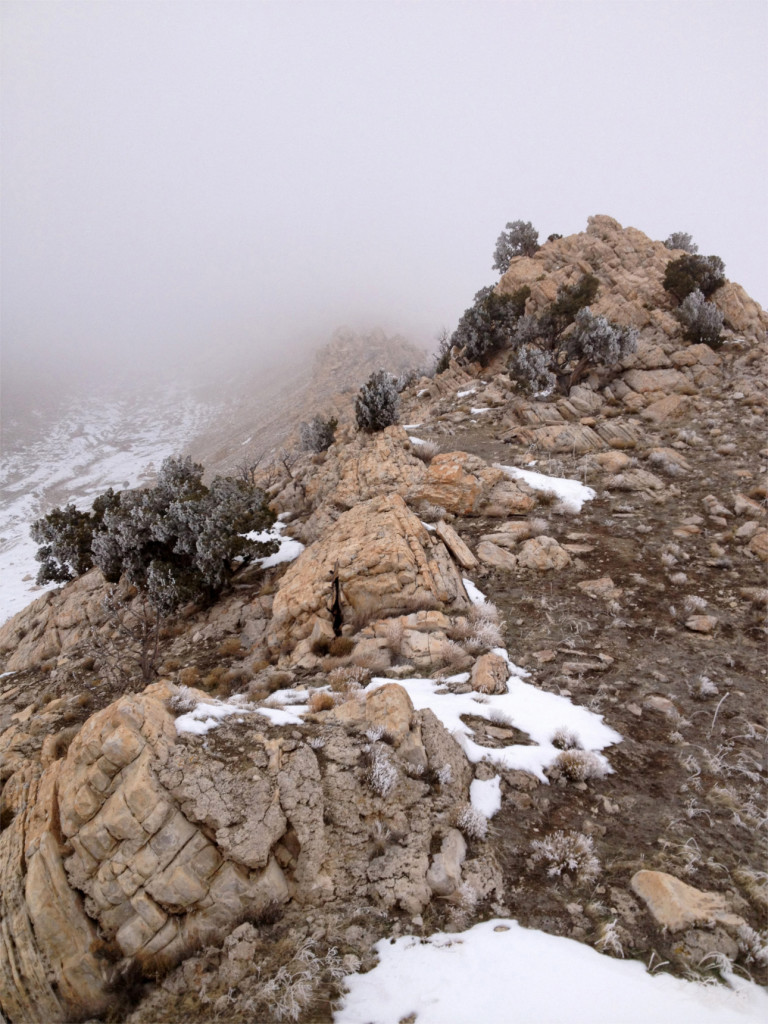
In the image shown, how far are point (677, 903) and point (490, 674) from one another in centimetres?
393


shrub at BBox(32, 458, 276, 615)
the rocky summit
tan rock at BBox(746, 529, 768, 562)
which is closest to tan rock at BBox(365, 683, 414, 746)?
the rocky summit

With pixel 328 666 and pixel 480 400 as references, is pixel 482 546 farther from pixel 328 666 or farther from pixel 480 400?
pixel 480 400

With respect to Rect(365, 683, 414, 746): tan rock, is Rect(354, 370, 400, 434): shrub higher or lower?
higher

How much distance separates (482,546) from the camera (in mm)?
12195

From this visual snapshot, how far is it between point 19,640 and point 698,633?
824 inches

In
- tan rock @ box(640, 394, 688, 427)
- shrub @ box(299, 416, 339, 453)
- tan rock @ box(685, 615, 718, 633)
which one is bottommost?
tan rock @ box(685, 615, 718, 633)

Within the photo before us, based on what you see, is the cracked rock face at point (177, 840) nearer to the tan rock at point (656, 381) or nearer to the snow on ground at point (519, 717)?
the snow on ground at point (519, 717)

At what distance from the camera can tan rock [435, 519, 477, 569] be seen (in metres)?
11.6

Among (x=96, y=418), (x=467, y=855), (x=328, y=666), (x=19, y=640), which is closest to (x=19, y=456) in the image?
(x=96, y=418)

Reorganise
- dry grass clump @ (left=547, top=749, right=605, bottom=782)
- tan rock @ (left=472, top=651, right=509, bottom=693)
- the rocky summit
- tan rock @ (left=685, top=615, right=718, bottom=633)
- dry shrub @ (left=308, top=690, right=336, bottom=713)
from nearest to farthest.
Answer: the rocky summit
dry grass clump @ (left=547, top=749, right=605, bottom=782)
dry shrub @ (left=308, top=690, right=336, bottom=713)
tan rock @ (left=472, top=651, right=509, bottom=693)
tan rock @ (left=685, top=615, right=718, bottom=633)

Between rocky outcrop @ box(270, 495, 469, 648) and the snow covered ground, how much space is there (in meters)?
21.6

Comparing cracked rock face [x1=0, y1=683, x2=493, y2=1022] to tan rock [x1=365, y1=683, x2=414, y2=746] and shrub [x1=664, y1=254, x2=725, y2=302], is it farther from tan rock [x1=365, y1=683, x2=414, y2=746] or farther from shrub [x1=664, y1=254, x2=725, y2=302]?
shrub [x1=664, y1=254, x2=725, y2=302]

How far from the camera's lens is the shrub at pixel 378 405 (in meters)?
18.5

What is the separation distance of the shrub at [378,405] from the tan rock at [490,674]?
40.9 feet
